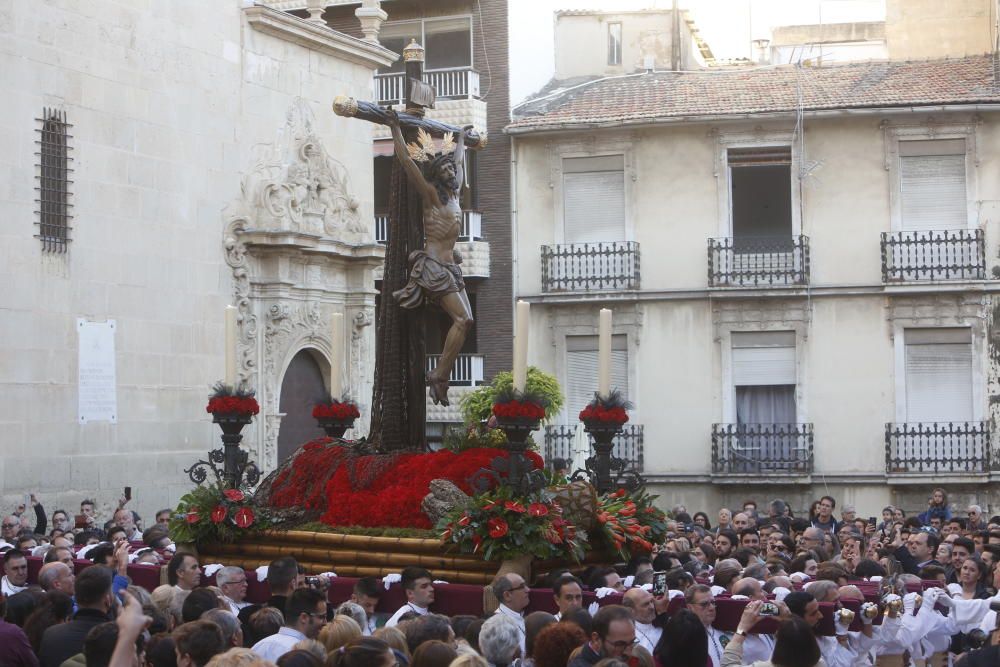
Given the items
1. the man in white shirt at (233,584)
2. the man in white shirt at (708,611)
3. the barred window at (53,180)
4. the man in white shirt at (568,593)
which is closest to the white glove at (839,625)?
the man in white shirt at (708,611)

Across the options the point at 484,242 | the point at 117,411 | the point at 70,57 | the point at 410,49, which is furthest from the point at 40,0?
the point at 484,242

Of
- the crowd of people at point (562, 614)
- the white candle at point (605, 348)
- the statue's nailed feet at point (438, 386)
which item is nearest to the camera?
the crowd of people at point (562, 614)

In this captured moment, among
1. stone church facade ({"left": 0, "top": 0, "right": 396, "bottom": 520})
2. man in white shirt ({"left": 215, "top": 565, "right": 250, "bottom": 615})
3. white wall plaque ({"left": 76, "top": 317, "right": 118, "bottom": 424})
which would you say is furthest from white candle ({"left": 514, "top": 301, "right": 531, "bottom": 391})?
white wall plaque ({"left": 76, "top": 317, "right": 118, "bottom": 424})

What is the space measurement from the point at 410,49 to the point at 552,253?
1648 cm

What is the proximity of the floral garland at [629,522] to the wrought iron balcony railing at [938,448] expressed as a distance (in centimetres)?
1591

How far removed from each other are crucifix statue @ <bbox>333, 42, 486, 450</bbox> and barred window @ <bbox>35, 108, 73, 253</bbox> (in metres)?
8.33

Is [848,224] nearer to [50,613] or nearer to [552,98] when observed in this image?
[552,98]

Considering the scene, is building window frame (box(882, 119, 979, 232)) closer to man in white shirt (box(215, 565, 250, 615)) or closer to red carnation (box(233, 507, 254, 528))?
red carnation (box(233, 507, 254, 528))

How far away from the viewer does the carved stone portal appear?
70.9ft

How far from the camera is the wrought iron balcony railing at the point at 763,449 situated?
26.4 metres

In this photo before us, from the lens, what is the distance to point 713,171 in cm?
2747

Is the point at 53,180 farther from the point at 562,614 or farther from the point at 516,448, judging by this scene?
the point at 562,614

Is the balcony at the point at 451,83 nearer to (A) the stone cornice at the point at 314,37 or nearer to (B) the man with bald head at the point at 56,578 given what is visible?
(A) the stone cornice at the point at 314,37

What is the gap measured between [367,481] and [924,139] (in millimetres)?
18312
